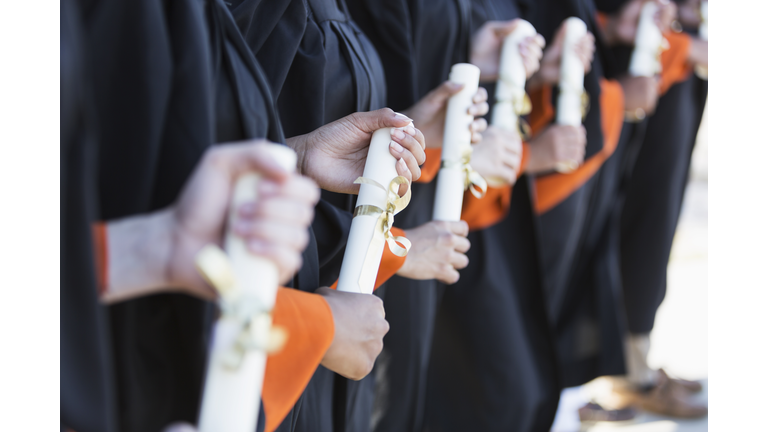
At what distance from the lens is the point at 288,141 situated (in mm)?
736

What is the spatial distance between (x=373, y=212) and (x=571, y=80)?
0.81 meters

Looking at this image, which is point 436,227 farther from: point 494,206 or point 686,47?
point 686,47

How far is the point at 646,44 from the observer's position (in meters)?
1.67

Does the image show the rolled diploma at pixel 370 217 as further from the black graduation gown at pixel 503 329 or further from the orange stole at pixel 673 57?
the orange stole at pixel 673 57

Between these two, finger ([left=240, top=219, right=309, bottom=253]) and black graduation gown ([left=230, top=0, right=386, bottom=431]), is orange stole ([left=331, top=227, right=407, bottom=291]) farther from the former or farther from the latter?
finger ([left=240, top=219, right=309, bottom=253])

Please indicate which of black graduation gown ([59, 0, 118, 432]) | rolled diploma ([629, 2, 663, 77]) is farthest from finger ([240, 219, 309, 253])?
rolled diploma ([629, 2, 663, 77])

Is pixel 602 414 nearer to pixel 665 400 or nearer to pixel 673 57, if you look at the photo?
pixel 665 400

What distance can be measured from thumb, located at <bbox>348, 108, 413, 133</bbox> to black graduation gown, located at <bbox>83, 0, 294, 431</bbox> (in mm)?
140

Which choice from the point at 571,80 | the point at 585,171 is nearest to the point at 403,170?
the point at 571,80

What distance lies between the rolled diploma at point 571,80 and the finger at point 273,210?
1.03 meters

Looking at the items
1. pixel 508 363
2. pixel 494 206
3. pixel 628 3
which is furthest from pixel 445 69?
pixel 628 3

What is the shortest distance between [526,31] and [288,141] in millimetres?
616

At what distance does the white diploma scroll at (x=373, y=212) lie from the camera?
2.12 feet

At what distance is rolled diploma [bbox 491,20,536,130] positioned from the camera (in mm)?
1114
